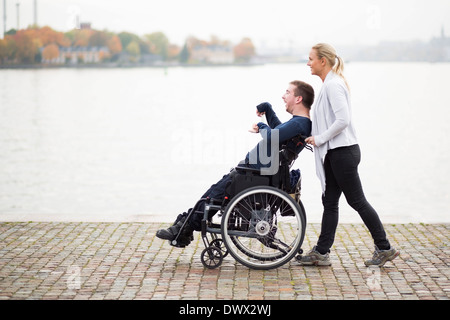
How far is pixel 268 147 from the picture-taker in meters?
5.28

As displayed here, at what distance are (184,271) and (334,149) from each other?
1433mm

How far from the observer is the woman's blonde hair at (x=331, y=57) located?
5.38 metres

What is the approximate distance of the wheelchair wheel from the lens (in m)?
5.25

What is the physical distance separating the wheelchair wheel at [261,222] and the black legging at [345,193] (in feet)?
0.90

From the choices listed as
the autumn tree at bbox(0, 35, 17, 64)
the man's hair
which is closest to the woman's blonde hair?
the man's hair

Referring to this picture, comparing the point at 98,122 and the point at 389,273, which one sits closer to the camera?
the point at 389,273

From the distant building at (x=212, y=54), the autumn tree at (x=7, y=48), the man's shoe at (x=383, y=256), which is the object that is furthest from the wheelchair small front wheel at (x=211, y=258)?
the distant building at (x=212, y=54)

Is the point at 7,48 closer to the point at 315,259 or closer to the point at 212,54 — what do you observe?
the point at 315,259

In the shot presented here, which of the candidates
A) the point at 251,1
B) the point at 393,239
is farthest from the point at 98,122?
the point at 251,1

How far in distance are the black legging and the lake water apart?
5.77 ft

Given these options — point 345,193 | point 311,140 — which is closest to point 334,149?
point 311,140

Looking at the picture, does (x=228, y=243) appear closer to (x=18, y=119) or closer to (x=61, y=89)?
(x=18, y=119)

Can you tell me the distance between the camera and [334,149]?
5.37m

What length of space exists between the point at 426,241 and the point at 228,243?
202 cm
